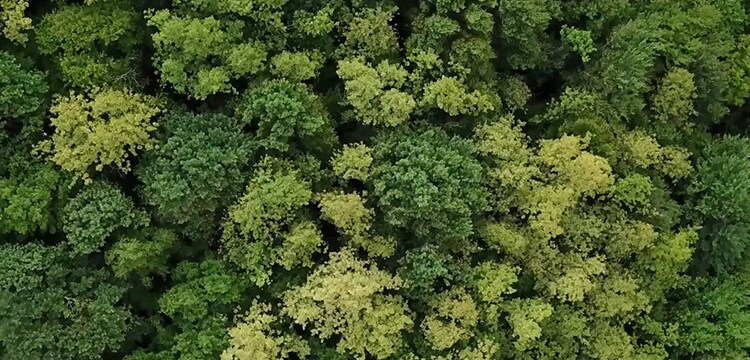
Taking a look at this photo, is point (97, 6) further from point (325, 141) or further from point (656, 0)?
point (656, 0)

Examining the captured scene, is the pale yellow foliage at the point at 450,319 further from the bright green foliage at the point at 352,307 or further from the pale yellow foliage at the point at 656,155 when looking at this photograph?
the pale yellow foliage at the point at 656,155

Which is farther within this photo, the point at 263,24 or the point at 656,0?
the point at 656,0

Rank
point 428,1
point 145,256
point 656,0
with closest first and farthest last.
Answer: point 145,256 < point 428,1 < point 656,0

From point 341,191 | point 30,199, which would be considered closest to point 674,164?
point 341,191

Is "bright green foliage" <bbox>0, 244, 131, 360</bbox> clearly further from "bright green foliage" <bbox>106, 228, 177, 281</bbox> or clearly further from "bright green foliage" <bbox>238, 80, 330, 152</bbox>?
"bright green foliage" <bbox>238, 80, 330, 152</bbox>

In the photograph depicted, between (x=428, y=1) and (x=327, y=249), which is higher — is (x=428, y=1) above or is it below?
above

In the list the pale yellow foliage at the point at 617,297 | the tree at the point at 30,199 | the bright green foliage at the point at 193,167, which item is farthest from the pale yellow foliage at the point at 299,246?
the pale yellow foliage at the point at 617,297

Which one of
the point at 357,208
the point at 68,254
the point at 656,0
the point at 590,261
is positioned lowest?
the point at 68,254

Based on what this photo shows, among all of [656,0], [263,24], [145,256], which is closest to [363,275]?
[145,256]
